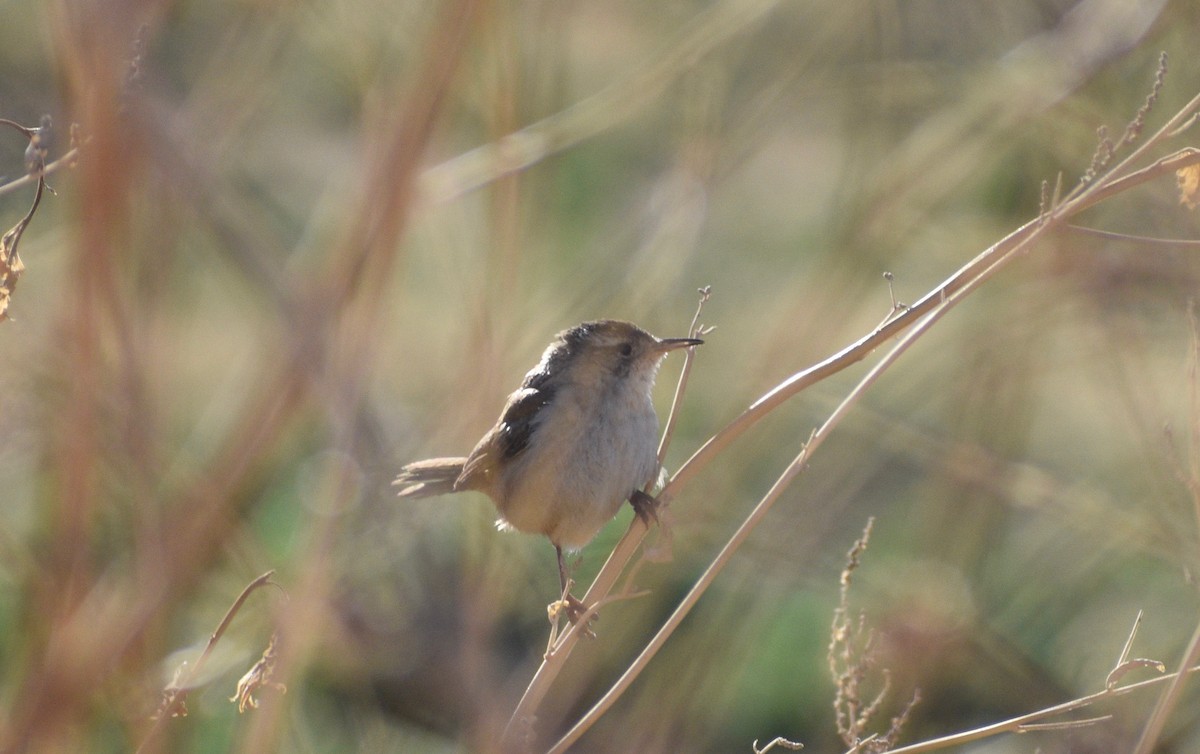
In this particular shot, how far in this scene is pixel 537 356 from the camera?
482 cm

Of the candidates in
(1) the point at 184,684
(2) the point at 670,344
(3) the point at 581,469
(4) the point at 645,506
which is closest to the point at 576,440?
(3) the point at 581,469

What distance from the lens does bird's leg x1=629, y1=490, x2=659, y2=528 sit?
2.87 meters

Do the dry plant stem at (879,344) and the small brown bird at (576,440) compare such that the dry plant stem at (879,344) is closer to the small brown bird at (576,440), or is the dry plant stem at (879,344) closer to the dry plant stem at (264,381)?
the dry plant stem at (264,381)

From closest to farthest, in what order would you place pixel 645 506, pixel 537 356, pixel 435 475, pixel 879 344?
pixel 879 344 < pixel 645 506 < pixel 435 475 < pixel 537 356

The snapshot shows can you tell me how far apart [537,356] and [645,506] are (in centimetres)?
177

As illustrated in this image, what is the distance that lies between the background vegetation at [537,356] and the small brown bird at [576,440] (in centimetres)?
Answer: 23

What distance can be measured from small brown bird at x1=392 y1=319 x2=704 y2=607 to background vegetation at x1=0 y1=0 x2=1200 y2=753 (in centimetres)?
23

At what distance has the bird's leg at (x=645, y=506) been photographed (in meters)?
2.87

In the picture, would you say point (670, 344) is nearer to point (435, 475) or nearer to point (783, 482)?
point (435, 475)

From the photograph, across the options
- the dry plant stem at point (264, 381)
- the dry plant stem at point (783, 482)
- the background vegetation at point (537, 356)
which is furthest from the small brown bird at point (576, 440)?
the dry plant stem at point (264, 381)

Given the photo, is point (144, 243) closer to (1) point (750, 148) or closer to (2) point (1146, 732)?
(2) point (1146, 732)

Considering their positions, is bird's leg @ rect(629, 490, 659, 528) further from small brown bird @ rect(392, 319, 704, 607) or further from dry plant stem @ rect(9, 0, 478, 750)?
dry plant stem @ rect(9, 0, 478, 750)

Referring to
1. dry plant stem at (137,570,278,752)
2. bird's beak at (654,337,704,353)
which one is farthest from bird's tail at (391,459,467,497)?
dry plant stem at (137,570,278,752)

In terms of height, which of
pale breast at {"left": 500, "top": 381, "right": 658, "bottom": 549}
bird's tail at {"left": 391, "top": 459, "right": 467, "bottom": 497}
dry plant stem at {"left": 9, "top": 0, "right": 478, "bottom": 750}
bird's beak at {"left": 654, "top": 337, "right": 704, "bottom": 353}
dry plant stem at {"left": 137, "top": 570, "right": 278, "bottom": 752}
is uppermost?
dry plant stem at {"left": 9, "top": 0, "right": 478, "bottom": 750}
